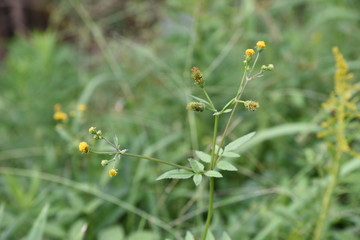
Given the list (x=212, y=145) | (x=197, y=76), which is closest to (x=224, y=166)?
(x=212, y=145)

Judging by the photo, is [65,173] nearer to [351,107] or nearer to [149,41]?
[351,107]

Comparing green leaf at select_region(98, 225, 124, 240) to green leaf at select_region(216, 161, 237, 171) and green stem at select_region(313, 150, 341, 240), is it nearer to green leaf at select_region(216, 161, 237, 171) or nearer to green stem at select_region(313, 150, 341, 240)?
green stem at select_region(313, 150, 341, 240)

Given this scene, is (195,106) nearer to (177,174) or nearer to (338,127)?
(177,174)

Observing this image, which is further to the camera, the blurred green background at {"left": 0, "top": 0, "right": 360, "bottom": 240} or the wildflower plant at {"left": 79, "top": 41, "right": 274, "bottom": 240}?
the blurred green background at {"left": 0, "top": 0, "right": 360, "bottom": 240}

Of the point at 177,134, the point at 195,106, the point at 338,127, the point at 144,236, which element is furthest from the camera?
the point at 177,134

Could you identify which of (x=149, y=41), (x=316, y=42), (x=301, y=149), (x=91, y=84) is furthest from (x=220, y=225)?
(x=149, y=41)

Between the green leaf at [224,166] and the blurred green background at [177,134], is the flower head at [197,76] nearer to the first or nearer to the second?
the green leaf at [224,166]

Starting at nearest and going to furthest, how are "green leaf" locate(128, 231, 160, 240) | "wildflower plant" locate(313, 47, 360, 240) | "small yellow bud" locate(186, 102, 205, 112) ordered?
"small yellow bud" locate(186, 102, 205, 112) → "wildflower plant" locate(313, 47, 360, 240) → "green leaf" locate(128, 231, 160, 240)

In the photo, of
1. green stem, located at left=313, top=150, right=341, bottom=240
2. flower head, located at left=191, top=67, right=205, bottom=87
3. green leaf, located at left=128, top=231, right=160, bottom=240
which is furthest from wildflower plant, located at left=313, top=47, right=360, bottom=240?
flower head, located at left=191, top=67, right=205, bottom=87
